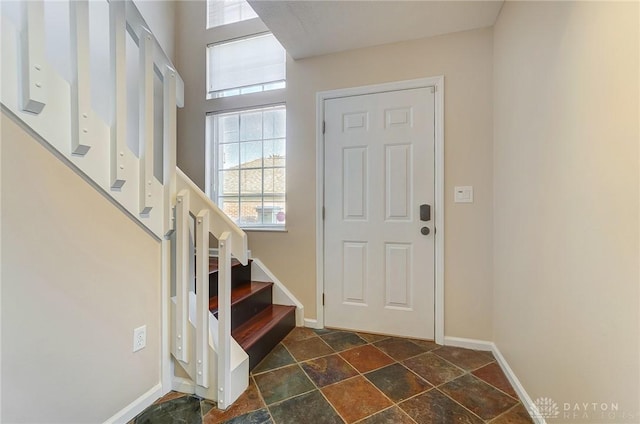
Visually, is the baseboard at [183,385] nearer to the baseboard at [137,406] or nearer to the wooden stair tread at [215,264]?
the baseboard at [137,406]

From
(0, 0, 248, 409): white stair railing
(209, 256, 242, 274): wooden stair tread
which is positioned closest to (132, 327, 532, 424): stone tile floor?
(0, 0, 248, 409): white stair railing

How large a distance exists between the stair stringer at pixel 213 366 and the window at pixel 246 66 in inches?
79.3

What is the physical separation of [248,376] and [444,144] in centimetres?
204

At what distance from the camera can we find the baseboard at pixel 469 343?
1971 millimetres

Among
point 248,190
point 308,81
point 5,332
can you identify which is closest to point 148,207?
point 5,332

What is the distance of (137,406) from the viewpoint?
4.38 feet

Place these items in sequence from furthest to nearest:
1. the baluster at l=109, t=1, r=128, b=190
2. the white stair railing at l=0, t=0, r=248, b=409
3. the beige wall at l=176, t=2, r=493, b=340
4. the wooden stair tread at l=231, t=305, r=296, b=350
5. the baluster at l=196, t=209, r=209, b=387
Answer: the beige wall at l=176, t=2, r=493, b=340, the wooden stair tread at l=231, t=305, r=296, b=350, the baluster at l=196, t=209, r=209, b=387, the baluster at l=109, t=1, r=128, b=190, the white stair railing at l=0, t=0, r=248, b=409

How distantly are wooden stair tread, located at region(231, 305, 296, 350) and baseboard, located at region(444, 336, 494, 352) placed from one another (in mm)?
1242

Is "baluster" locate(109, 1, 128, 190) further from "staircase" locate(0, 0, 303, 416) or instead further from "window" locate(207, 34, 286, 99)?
"window" locate(207, 34, 286, 99)

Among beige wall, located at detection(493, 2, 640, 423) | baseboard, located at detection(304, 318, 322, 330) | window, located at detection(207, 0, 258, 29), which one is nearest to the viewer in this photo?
beige wall, located at detection(493, 2, 640, 423)

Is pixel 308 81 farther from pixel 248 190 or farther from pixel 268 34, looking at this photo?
pixel 248 190

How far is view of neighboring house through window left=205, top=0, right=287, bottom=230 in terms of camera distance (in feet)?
8.43

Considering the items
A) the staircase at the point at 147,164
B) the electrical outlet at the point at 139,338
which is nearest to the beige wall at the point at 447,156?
the staircase at the point at 147,164

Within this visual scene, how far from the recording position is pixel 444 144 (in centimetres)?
206
